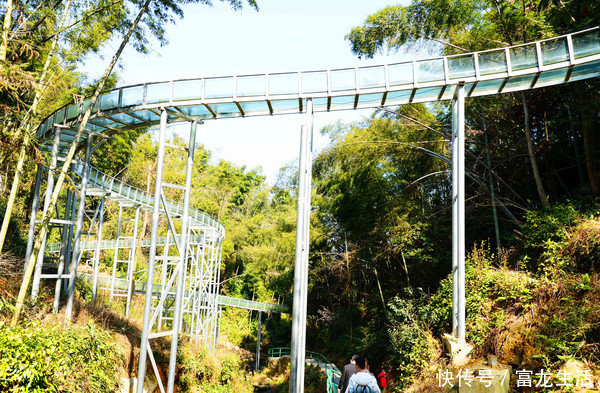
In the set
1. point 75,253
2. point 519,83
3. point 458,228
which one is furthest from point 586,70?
point 75,253

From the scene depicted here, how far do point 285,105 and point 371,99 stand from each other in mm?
2091

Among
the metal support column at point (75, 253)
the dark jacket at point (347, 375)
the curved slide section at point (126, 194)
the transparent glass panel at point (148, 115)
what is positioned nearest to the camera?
the dark jacket at point (347, 375)

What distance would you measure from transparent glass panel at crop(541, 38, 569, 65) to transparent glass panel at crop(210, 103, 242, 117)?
7115 millimetres

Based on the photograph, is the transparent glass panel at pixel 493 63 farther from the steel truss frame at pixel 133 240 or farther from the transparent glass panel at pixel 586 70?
the steel truss frame at pixel 133 240

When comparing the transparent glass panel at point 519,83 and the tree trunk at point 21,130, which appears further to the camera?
the transparent glass panel at point 519,83

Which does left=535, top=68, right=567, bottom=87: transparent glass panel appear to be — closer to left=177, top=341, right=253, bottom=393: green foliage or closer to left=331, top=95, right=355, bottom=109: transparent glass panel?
left=331, top=95, right=355, bottom=109: transparent glass panel

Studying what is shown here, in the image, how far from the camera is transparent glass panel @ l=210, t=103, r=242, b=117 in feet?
32.3

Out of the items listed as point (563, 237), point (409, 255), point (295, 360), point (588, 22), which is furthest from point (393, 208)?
point (295, 360)

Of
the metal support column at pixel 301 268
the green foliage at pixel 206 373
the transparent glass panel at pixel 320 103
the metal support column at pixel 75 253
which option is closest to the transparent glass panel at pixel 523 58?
the transparent glass panel at pixel 320 103

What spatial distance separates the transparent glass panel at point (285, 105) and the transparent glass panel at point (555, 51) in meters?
5.63

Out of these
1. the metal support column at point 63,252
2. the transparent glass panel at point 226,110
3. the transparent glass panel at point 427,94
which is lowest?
the metal support column at point 63,252

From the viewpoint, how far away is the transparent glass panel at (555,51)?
8.89 metres

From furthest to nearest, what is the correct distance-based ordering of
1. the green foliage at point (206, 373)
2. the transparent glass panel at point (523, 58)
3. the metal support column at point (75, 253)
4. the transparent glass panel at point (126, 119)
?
the green foliage at point (206, 373)
the transparent glass panel at point (126, 119)
the metal support column at point (75, 253)
the transparent glass panel at point (523, 58)

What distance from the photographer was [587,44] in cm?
879
